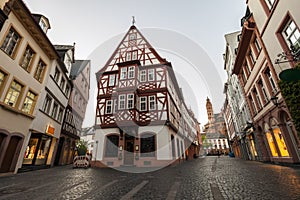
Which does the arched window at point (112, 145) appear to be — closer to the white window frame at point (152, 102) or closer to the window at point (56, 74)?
the white window frame at point (152, 102)

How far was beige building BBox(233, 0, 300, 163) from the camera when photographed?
27.3 feet

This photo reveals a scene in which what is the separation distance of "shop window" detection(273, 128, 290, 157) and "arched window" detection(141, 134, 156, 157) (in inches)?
375

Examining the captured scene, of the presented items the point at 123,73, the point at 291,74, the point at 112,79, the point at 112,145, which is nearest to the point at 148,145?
the point at 112,145

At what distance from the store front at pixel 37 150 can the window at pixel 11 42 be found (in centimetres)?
671

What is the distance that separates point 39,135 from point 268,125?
60.2ft

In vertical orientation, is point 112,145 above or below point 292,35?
below

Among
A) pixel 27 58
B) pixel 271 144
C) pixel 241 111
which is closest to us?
pixel 27 58

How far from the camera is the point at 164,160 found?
1407 centimetres

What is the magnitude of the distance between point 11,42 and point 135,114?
10066 mm

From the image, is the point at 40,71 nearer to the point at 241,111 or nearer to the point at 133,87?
the point at 133,87

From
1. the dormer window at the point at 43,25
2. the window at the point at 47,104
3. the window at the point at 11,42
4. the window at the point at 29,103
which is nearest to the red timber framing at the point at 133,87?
the window at the point at 47,104

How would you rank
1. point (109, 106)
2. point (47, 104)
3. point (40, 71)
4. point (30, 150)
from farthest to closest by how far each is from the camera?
1. point (109, 106)
2. point (47, 104)
3. point (40, 71)
4. point (30, 150)

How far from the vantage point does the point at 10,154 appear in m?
9.91

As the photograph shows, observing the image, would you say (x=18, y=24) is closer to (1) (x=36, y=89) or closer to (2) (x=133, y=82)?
(1) (x=36, y=89)
